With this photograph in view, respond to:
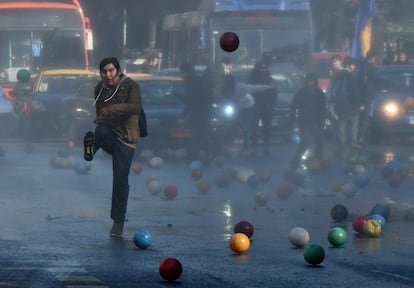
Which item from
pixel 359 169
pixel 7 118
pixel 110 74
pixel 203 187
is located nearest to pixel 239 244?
pixel 110 74

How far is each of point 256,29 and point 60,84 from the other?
487cm

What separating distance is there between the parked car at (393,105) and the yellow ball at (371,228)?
14311 mm

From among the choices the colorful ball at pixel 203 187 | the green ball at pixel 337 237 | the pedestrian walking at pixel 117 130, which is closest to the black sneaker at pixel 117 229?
the pedestrian walking at pixel 117 130

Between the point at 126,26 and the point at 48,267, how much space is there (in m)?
31.9

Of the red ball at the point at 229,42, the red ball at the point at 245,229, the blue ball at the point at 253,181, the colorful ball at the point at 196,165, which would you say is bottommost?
the colorful ball at the point at 196,165

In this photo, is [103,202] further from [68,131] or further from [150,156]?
[68,131]

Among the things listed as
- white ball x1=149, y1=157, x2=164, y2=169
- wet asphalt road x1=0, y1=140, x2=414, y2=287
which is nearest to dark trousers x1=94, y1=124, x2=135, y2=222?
wet asphalt road x1=0, y1=140, x2=414, y2=287

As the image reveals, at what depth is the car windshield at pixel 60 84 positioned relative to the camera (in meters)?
28.5

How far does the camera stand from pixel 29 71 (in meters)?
31.8

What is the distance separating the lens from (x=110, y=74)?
1136 cm

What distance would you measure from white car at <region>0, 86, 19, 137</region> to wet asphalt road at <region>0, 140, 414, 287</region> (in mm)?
6319

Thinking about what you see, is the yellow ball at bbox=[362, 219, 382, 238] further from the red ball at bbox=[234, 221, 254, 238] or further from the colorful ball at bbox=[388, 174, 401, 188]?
the colorful ball at bbox=[388, 174, 401, 188]

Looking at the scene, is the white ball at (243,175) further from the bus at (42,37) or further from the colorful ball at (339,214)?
the bus at (42,37)

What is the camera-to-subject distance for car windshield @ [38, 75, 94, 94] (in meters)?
28.5
